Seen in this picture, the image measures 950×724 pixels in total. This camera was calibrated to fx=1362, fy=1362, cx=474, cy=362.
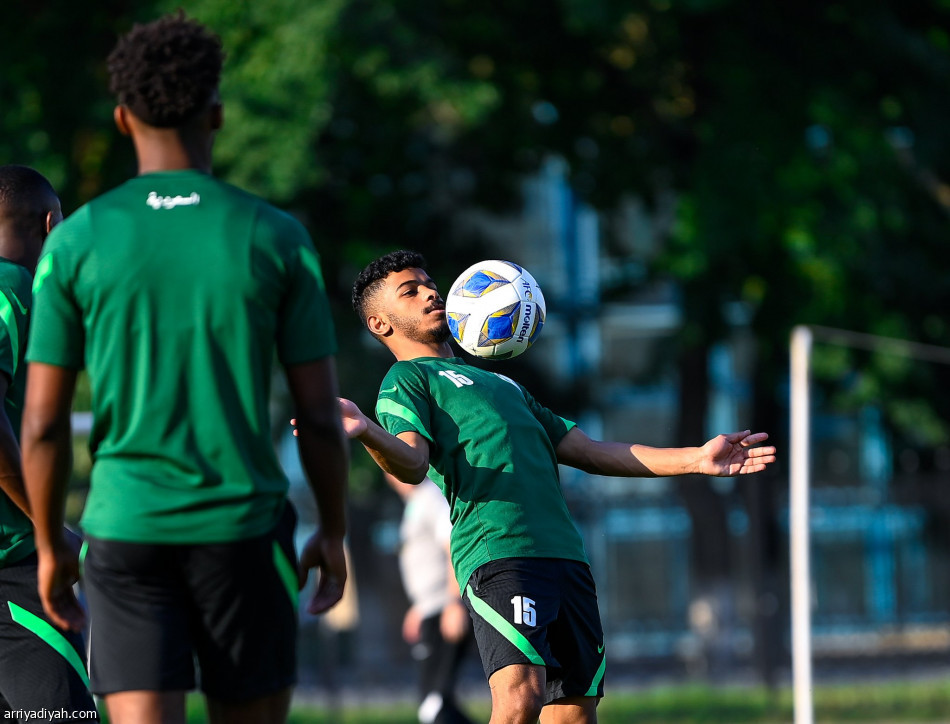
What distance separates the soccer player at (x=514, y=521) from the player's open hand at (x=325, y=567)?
3.43 feet

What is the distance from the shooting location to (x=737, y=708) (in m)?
13.3

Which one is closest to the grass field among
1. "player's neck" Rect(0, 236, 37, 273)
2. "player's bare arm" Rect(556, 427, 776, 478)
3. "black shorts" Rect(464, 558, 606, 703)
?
"player's bare arm" Rect(556, 427, 776, 478)

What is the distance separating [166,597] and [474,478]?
1.82 meters

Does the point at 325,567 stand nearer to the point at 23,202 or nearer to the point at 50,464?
the point at 50,464

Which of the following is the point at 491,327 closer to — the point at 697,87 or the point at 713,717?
the point at 713,717

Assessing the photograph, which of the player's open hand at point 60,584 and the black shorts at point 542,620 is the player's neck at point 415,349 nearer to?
the black shorts at point 542,620

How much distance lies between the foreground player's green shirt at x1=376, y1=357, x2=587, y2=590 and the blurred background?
8.91 m

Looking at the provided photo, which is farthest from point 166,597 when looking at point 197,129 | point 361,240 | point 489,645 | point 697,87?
point 697,87

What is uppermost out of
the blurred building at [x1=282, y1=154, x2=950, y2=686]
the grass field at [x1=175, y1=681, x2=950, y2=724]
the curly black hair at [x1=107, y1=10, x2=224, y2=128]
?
the curly black hair at [x1=107, y1=10, x2=224, y2=128]

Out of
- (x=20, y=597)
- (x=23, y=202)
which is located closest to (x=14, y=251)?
(x=23, y=202)

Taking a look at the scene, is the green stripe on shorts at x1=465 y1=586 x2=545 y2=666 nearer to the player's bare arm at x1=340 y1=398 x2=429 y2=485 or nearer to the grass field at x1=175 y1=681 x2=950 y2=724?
the player's bare arm at x1=340 y1=398 x2=429 y2=485

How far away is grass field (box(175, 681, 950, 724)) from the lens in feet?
42.1

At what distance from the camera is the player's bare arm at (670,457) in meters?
5.00

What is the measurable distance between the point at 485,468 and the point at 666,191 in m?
13.9
